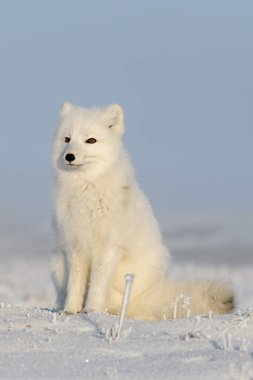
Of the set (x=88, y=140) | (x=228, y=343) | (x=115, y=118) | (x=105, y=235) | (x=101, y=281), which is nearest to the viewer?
(x=228, y=343)

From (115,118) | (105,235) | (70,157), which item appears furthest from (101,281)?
(115,118)

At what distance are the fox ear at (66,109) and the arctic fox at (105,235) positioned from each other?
0.6 inches

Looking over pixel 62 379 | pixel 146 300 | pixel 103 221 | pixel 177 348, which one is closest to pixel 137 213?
pixel 103 221

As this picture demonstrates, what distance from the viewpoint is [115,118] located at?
294 inches

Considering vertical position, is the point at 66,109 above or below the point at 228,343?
above

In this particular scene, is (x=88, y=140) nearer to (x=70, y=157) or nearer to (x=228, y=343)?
(x=70, y=157)

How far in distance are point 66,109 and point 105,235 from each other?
1.35m

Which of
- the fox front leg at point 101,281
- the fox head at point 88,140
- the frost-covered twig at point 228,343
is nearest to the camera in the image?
the frost-covered twig at point 228,343

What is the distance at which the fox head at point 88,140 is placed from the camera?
7012mm

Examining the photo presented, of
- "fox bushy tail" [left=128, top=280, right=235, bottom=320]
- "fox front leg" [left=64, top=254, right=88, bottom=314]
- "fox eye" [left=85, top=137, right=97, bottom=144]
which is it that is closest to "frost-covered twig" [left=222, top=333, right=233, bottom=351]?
"fox bushy tail" [left=128, top=280, right=235, bottom=320]

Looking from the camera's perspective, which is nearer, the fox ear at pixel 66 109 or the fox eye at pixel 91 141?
the fox eye at pixel 91 141

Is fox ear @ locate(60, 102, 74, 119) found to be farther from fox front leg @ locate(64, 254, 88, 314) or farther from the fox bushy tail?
the fox bushy tail

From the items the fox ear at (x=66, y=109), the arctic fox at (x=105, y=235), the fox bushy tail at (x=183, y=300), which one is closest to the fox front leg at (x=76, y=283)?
the arctic fox at (x=105, y=235)

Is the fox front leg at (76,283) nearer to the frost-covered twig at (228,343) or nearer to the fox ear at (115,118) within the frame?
the fox ear at (115,118)
